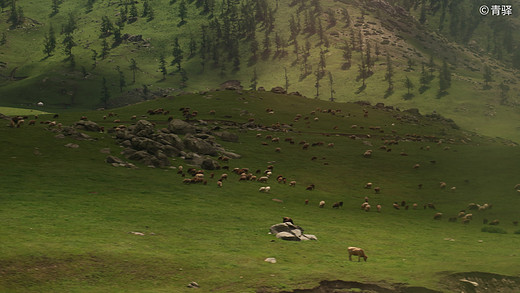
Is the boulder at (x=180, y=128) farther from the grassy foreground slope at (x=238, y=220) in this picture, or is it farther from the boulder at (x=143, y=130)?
the boulder at (x=143, y=130)

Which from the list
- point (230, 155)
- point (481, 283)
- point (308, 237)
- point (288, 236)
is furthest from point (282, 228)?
point (230, 155)

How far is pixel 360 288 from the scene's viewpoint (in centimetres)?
2258

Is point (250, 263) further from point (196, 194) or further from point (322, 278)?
point (196, 194)

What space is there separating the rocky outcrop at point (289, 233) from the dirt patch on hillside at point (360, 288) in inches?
342

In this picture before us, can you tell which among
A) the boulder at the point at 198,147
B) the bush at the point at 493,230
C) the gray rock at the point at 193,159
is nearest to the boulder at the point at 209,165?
the gray rock at the point at 193,159

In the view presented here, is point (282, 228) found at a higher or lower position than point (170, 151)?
higher

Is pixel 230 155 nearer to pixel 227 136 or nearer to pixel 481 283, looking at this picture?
pixel 227 136

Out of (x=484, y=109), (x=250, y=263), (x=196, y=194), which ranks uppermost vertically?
(x=250, y=263)

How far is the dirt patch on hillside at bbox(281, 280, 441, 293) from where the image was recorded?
22.2 meters

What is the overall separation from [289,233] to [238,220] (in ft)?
19.5

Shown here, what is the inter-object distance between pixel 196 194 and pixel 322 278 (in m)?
24.4

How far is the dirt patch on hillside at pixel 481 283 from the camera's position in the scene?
24.2 m

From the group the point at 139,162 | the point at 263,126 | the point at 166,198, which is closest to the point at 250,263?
the point at 166,198

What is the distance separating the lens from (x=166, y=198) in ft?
138
